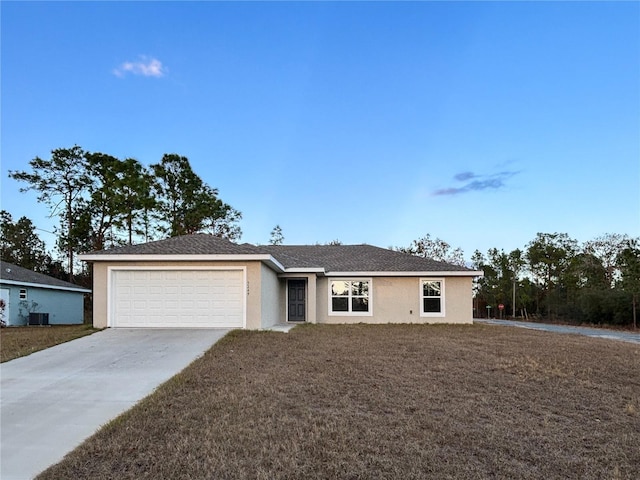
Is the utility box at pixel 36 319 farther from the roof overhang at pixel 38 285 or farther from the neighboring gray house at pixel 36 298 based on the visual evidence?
the roof overhang at pixel 38 285

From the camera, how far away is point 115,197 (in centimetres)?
3142

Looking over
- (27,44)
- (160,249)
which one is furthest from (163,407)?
(27,44)

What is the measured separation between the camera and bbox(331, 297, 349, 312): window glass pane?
1970 centimetres

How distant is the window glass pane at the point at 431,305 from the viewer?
1956cm

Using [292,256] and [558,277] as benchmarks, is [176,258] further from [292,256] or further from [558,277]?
[558,277]

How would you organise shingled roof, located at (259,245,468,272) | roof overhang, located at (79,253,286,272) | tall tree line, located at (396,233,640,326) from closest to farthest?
roof overhang, located at (79,253,286,272), shingled roof, located at (259,245,468,272), tall tree line, located at (396,233,640,326)

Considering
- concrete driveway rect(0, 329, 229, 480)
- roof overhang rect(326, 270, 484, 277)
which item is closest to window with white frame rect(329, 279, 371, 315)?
roof overhang rect(326, 270, 484, 277)

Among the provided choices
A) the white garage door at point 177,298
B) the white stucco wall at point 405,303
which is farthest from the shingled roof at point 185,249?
the white stucco wall at point 405,303

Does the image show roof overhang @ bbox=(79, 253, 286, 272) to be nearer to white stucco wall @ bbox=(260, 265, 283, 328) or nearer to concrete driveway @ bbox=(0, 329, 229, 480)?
white stucco wall @ bbox=(260, 265, 283, 328)

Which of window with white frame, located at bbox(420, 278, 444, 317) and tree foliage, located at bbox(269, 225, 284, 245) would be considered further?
tree foliage, located at bbox(269, 225, 284, 245)

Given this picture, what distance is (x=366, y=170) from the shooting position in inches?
736

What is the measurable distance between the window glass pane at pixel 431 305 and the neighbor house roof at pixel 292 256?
1.36 metres

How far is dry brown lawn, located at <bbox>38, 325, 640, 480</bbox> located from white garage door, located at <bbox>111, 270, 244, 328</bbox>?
5062 millimetres

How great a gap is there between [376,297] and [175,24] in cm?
1263
